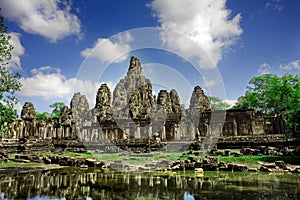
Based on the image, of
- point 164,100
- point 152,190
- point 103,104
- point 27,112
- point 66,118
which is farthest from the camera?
point 66,118

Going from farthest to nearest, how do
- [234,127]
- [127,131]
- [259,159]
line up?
[127,131], [234,127], [259,159]

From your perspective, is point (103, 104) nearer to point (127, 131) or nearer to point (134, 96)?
point (134, 96)

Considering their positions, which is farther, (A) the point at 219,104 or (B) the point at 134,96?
(A) the point at 219,104

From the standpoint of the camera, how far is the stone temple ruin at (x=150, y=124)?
32.2 metres

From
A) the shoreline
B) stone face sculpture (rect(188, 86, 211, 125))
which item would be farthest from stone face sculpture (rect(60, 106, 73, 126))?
the shoreline

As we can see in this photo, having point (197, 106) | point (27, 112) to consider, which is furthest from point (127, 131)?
point (27, 112)

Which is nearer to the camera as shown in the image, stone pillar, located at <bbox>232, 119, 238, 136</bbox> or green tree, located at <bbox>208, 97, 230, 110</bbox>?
stone pillar, located at <bbox>232, 119, 238, 136</bbox>

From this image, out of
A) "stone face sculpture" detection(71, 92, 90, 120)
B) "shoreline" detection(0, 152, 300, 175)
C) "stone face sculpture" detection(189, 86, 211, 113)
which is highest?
"stone face sculpture" detection(71, 92, 90, 120)

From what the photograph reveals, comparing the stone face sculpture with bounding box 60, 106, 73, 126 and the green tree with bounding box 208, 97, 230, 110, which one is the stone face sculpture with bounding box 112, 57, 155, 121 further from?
the green tree with bounding box 208, 97, 230, 110

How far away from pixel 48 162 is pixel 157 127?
19.4m

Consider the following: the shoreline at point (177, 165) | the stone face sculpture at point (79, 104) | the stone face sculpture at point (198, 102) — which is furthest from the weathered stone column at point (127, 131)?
the stone face sculpture at point (79, 104)

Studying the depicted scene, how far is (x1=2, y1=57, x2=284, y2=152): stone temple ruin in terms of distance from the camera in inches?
1270

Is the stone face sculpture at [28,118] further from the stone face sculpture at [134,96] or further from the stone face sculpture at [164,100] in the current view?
the stone face sculpture at [164,100]

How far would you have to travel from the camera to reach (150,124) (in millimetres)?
34062
